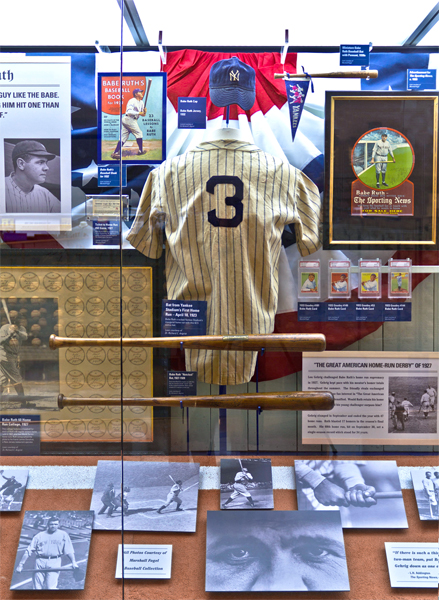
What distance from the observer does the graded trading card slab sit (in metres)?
1.89

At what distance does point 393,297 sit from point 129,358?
100 centimetres

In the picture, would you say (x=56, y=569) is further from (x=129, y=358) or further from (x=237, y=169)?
(x=237, y=169)

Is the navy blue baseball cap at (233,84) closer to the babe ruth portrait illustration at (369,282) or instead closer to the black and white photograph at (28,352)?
the babe ruth portrait illustration at (369,282)

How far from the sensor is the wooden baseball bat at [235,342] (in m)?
1.84

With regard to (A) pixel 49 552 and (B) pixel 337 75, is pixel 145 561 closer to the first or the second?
(A) pixel 49 552

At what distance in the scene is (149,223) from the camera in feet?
6.05

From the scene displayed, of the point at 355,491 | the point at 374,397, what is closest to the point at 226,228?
the point at 374,397

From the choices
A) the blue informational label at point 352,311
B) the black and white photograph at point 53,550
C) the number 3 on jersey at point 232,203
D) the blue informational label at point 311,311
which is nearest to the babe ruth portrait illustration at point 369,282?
the blue informational label at point 352,311

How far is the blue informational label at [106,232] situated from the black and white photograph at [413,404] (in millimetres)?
1160

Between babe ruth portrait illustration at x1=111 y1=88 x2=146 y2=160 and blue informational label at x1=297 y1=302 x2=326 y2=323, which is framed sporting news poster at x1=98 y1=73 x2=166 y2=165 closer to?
babe ruth portrait illustration at x1=111 y1=88 x2=146 y2=160

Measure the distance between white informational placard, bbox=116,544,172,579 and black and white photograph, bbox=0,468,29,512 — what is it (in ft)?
1.41

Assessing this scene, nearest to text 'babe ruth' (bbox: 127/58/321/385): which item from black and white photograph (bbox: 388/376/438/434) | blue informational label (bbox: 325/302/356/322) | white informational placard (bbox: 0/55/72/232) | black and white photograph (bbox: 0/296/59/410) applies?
blue informational label (bbox: 325/302/356/322)

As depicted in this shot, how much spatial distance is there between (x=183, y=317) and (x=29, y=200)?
2.41 ft

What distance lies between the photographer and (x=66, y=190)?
1891 millimetres
